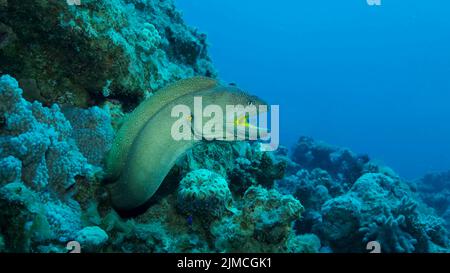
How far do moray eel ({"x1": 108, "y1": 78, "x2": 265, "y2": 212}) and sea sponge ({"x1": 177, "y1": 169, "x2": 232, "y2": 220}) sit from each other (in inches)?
10.8

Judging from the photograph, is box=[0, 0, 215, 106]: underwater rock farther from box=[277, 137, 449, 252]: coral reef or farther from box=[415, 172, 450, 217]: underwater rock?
box=[415, 172, 450, 217]: underwater rock

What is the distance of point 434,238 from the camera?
5.66m

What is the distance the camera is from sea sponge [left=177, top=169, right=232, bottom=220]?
3.15 m

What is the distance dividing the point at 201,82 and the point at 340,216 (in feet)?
9.15

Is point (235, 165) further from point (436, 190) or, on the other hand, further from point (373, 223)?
point (436, 190)

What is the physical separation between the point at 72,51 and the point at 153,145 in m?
1.39

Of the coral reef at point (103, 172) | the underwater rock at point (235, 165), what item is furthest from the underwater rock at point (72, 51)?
the underwater rock at point (235, 165)

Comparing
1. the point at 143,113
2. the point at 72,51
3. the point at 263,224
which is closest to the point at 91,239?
the point at 143,113

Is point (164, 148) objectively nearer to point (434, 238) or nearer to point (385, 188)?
point (385, 188)

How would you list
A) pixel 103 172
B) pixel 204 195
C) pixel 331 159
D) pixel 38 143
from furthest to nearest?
pixel 331 159 < pixel 103 172 < pixel 204 195 < pixel 38 143

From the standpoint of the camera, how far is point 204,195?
123 inches

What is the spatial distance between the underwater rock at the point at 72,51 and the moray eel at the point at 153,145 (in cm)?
73

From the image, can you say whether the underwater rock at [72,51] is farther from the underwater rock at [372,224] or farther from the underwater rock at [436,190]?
the underwater rock at [436,190]
